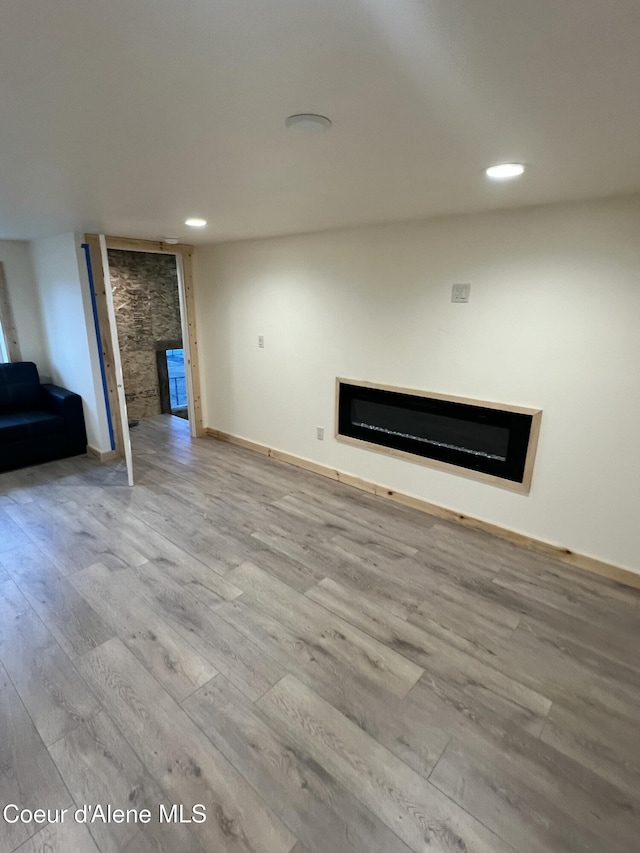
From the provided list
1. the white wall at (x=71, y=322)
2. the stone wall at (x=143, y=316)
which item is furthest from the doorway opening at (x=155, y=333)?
the white wall at (x=71, y=322)

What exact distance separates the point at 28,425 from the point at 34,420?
8 centimetres

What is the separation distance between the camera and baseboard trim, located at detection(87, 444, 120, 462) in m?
4.36

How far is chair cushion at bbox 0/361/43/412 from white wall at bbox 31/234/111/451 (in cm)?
26

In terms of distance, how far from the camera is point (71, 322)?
419 centimetres

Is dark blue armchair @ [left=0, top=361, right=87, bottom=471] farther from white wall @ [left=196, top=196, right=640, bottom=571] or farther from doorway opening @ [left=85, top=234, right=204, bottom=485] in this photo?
white wall @ [left=196, top=196, right=640, bottom=571]

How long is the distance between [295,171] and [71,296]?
10.4 feet

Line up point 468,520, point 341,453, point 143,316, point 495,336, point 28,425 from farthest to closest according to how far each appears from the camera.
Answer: point 143,316 → point 28,425 → point 341,453 → point 468,520 → point 495,336

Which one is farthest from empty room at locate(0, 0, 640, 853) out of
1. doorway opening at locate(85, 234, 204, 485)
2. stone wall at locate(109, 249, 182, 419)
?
stone wall at locate(109, 249, 182, 419)

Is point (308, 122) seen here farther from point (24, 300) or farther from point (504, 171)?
point (24, 300)

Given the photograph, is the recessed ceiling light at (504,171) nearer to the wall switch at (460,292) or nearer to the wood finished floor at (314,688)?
→ the wall switch at (460,292)

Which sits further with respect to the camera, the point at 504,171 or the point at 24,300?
the point at 24,300

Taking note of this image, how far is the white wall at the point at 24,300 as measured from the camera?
4.51 metres

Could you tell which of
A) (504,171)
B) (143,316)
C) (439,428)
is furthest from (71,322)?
(504,171)

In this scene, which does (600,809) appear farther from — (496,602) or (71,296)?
(71,296)
